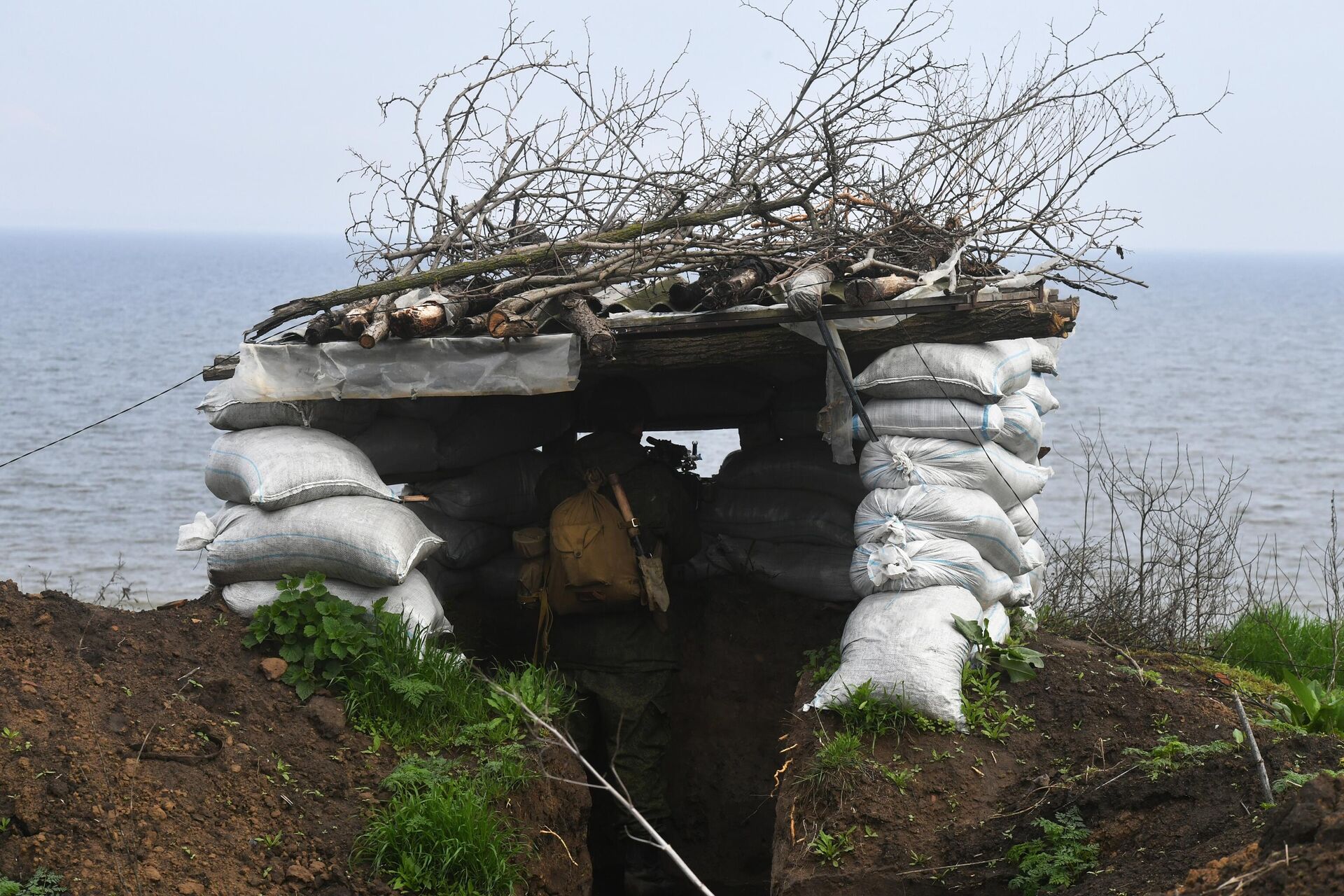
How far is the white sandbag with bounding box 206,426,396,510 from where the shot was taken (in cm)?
538

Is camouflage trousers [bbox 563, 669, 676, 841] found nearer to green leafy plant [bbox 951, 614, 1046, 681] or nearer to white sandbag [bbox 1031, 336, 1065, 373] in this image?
green leafy plant [bbox 951, 614, 1046, 681]

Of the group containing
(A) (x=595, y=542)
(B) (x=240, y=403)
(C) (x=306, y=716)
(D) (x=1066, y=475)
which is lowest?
(D) (x=1066, y=475)

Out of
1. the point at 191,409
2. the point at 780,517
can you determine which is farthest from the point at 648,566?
the point at 191,409

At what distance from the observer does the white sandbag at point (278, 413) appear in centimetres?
574

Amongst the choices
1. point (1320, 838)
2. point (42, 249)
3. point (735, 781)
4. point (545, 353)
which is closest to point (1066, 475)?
point (735, 781)


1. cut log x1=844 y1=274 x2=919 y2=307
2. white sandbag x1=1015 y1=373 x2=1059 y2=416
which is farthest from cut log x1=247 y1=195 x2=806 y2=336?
white sandbag x1=1015 y1=373 x2=1059 y2=416

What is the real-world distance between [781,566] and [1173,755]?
2881mm

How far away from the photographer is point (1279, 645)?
7.46 m

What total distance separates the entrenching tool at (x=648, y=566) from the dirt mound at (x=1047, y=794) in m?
0.90

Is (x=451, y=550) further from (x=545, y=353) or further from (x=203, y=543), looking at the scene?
(x=545, y=353)

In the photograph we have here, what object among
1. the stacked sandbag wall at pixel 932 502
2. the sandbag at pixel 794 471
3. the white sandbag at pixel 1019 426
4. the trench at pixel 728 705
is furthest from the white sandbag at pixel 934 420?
the trench at pixel 728 705

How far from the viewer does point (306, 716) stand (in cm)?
491

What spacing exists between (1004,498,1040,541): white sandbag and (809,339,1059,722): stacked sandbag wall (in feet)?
1.30

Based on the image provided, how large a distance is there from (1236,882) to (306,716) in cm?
325
